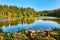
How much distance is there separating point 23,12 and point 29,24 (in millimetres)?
266

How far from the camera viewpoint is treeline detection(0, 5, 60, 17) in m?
2.43

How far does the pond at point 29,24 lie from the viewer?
238 centimetres

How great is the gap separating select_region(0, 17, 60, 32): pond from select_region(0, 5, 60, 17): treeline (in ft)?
0.33

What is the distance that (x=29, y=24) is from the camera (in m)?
2.43

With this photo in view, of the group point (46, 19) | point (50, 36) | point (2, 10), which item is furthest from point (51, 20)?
point (2, 10)

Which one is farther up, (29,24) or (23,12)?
(23,12)

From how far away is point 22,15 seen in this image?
2465 millimetres

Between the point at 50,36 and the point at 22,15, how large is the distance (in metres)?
0.68

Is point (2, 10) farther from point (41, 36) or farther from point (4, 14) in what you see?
point (41, 36)

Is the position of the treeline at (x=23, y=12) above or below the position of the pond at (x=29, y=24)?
above

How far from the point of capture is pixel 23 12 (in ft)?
8.11

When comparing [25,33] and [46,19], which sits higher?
[46,19]

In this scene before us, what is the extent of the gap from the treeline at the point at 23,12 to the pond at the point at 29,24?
0.10m

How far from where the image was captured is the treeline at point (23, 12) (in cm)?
243
